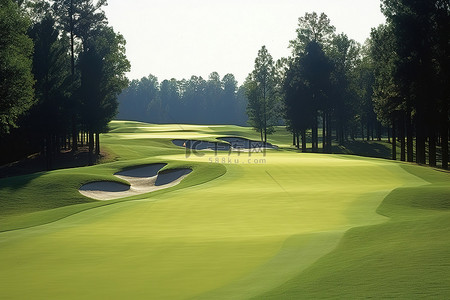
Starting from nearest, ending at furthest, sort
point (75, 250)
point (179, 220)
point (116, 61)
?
1. point (75, 250)
2. point (179, 220)
3. point (116, 61)

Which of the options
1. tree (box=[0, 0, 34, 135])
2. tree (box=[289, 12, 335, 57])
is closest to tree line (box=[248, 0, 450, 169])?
tree (box=[289, 12, 335, 57])

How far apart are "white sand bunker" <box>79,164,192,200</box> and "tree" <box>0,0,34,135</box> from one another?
7.74 meters

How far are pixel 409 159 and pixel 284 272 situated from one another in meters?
46.0

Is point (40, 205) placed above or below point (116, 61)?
below

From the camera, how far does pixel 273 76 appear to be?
285ft

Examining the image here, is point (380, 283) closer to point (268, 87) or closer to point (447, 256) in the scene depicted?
point (447, 256)

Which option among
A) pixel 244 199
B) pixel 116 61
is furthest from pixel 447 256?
pixel 116 61

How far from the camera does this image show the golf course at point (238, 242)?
10.3m

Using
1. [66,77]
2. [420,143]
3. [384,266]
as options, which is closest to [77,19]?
[66,77]

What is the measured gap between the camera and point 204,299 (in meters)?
9.70

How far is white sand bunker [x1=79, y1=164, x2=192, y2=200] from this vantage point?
35.4 metres

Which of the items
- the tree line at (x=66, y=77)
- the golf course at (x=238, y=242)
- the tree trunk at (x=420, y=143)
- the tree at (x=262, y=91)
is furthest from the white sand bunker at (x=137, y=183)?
the tree at (x=262, y=91)

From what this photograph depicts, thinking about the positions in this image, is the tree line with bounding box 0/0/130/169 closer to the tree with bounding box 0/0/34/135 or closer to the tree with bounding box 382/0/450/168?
the tree with bounding box 0/0/34/135

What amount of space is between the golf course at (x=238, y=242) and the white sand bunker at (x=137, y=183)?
77cm
